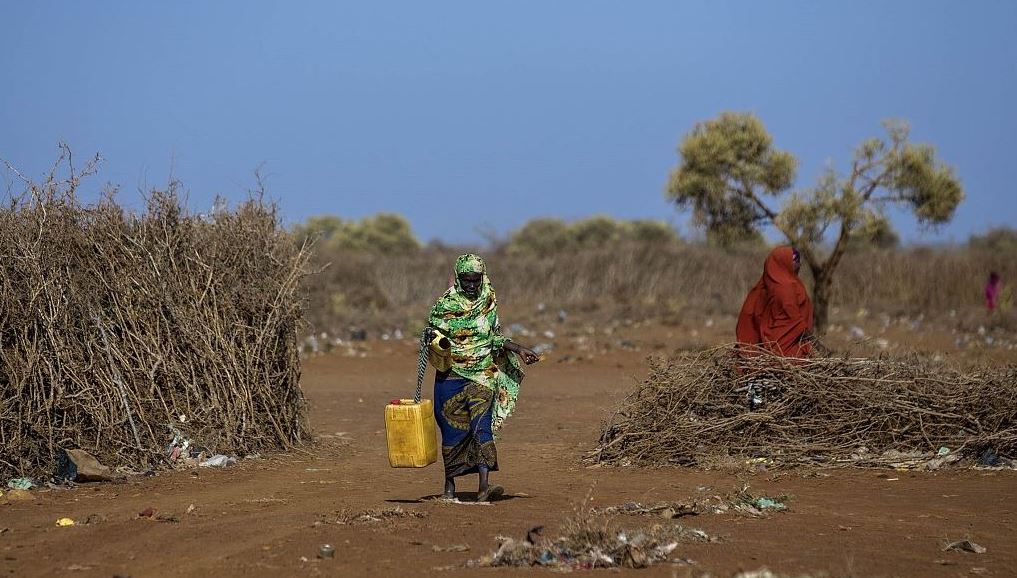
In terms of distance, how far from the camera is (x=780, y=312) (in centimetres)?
1118

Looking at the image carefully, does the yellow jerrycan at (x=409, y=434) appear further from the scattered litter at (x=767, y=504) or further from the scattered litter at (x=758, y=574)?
the scattered litter at (x=758, y=574)

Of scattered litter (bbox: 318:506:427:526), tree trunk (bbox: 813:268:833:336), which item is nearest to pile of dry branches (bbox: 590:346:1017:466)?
scattered litter (bbox: 318:506:427:526)

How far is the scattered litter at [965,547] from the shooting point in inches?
270

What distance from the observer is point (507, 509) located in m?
8.19

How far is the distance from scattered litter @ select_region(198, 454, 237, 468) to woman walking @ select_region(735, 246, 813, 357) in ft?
14.4

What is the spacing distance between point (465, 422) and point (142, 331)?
3.40 m

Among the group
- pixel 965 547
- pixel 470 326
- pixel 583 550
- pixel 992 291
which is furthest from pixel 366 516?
pixel 992 291

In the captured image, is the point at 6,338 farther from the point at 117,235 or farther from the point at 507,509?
the point at 507,509

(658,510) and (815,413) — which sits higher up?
(815,413)

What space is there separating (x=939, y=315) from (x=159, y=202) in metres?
19.9

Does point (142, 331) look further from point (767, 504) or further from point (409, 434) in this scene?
point (767, 504)

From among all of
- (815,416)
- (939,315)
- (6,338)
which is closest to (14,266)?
(6,338)

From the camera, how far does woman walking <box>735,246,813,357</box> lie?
1104 cm

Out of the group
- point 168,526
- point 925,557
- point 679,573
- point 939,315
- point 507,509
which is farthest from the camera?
point 939,315
